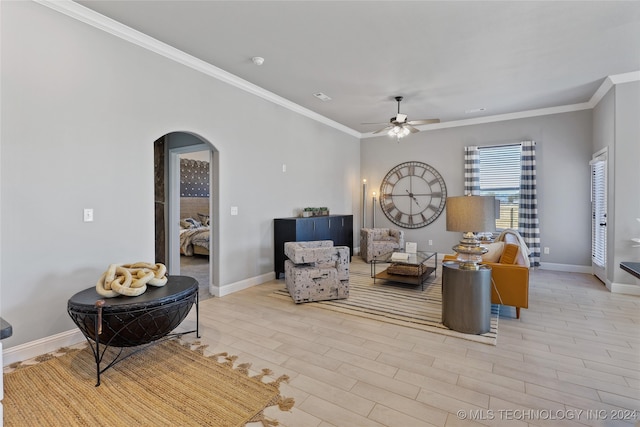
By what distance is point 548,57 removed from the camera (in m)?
3.72

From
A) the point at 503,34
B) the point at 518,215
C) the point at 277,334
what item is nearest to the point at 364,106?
the point at 503,34

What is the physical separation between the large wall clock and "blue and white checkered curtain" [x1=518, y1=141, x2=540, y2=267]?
1448mm

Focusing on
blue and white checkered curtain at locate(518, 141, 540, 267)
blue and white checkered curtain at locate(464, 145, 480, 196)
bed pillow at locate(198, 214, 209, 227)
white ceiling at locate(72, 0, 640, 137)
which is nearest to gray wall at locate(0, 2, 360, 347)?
white ceiling at locate(72, 0, 640, 137)

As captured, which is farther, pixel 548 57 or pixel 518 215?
pixel 518 215

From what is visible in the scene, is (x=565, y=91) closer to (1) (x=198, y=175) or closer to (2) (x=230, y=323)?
(2) (x=230, y=323)

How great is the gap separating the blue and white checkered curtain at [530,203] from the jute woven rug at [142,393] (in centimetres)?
545

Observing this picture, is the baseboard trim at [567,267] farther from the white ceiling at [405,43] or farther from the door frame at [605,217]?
the white ceiling at [405,43]

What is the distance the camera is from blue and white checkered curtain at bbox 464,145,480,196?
6375 millimetres

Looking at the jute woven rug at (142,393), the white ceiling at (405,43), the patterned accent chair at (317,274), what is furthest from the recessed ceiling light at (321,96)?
the jute woven rug at (142,393)

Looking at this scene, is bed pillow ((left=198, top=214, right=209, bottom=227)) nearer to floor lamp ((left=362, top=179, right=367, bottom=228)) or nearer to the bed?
the bed

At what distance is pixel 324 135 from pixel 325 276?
3.44 m

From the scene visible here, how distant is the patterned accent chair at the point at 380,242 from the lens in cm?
622

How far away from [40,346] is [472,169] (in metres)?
6.83

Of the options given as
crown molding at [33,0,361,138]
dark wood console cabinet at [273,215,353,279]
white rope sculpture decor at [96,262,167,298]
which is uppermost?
crown molding at [33,0,361,138]
